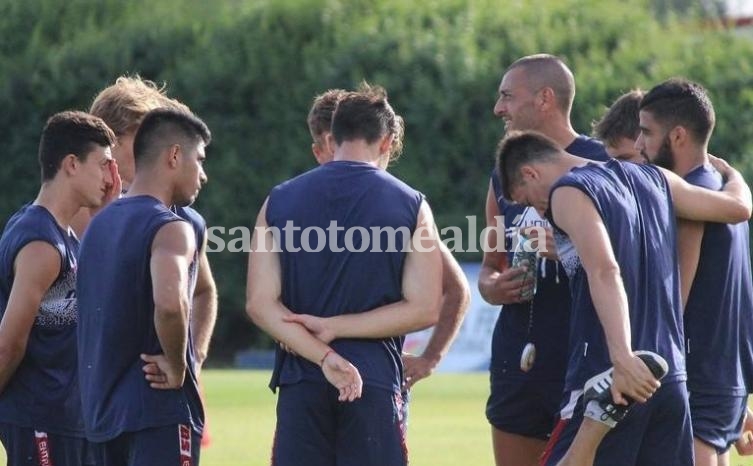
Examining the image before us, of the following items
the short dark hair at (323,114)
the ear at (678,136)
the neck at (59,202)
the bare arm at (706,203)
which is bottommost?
the bare arm at (706,203)

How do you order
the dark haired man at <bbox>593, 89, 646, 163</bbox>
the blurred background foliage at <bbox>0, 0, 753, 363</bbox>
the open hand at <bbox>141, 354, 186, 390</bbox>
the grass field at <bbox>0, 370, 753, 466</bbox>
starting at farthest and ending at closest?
the blurred background foliage at <bbox>0, 0, 753, 363</bbox> → the grass field at <bbox>0, 370, 753, 466</bbox> → the dark haired man at <bbox>593, 89, 646, 163</bbox> → the open hand at <bbox>141, 354, 186, 390</bbox>

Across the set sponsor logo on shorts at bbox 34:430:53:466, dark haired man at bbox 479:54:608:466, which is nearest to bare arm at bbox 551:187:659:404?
dark haired man at bbox 479:54:608:466

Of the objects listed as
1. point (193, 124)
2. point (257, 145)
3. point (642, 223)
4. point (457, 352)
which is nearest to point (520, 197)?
point (642, 223)

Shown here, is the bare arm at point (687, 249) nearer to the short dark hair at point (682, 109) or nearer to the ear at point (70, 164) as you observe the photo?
the short dark hair at point (682, 109)

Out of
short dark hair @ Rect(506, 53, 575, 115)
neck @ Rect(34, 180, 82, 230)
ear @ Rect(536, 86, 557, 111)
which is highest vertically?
short dark hair @ Rect(506, 53, 575, 115)

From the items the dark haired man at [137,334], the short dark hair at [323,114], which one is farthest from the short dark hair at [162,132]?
the short dark hair at [323,114]

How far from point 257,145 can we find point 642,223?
74.9 ft

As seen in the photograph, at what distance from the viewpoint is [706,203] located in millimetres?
6117

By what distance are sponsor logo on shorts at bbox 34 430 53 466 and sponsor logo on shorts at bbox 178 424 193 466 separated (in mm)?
797

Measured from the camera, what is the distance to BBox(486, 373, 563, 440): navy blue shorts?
7.45 meters

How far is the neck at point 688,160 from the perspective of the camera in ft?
21.1

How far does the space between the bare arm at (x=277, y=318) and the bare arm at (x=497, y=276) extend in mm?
1526

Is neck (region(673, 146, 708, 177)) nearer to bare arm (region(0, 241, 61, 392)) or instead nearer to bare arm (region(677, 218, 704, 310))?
bare arm (region(677, 218, 704, 310))

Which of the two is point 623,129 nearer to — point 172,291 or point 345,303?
point 345,303
